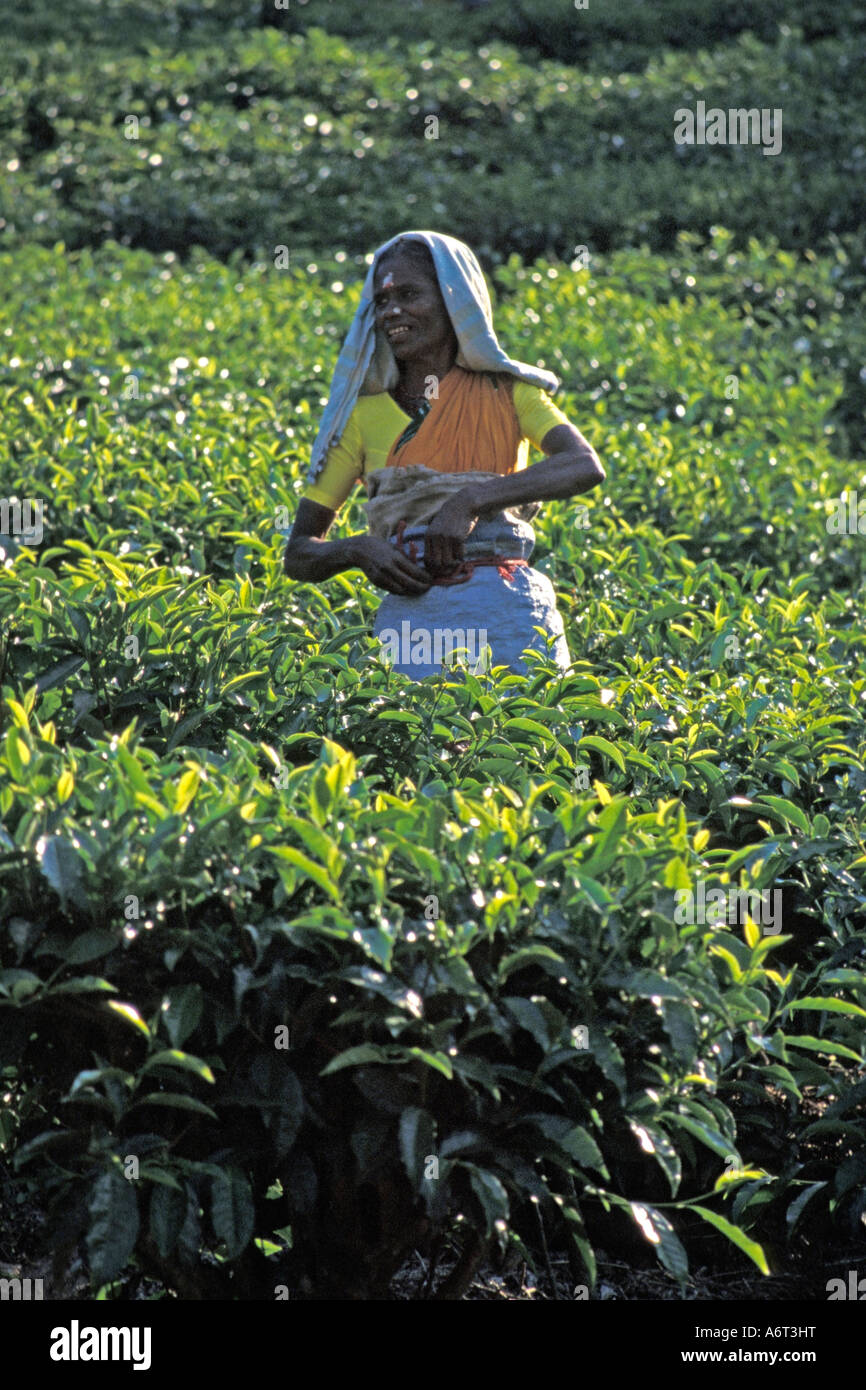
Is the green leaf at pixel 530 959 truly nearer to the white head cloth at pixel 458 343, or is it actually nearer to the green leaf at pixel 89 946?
the green leaf at pixel 89 946

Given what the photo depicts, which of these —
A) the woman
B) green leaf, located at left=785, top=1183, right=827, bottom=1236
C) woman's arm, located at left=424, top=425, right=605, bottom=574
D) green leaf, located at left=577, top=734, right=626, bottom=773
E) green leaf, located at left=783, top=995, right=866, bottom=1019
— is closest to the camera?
green leaf, located at left=783, top=995, right=866, bottom=1019

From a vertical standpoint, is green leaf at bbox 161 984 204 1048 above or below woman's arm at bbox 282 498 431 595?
below

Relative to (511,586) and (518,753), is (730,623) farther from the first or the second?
(518,753)

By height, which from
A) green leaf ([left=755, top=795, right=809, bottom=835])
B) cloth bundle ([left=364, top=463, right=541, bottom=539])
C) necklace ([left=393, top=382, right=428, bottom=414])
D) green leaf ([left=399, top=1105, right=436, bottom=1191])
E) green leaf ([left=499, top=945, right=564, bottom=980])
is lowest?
green leaf ([left=399, top=1105, right=436, bottom=1191])

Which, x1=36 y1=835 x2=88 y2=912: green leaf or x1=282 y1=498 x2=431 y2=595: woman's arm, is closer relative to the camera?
x1=36 y1=835 x2=88 y2=912: green leaf

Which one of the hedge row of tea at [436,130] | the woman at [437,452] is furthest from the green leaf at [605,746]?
the hedge row of tea at [436,130]

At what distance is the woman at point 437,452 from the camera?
154 inches

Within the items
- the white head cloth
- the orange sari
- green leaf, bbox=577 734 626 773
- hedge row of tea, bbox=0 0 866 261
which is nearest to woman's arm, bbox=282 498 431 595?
the white head cloth

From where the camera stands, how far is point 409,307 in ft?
12.9

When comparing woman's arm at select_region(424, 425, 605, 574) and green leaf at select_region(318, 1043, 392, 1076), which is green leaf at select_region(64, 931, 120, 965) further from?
woman's arm at select_region(424, 425, 605, 574)

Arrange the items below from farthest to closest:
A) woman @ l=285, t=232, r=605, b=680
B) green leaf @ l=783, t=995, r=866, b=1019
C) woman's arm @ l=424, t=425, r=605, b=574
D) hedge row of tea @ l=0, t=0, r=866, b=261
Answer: hedge row of tea @ l=0, t=0, r=866, b=261 → woman @ l=285, t=232, r=605, b=680 → woman's arm @ l=424, t=425, r=605, b=574 → green leaf @ l=783, t=995, r=866, b=1019

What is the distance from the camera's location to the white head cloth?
154 inches
